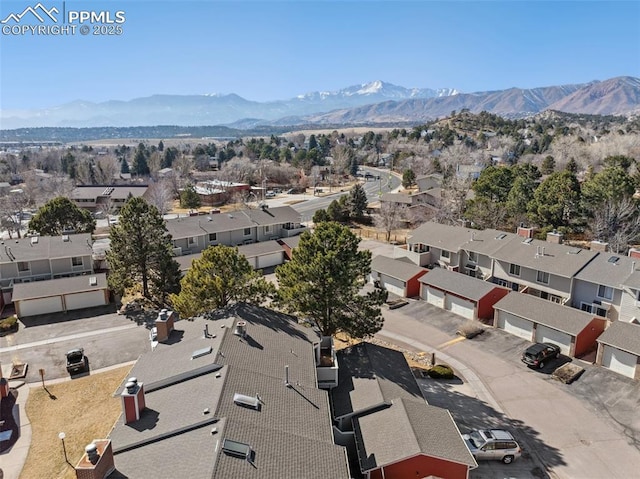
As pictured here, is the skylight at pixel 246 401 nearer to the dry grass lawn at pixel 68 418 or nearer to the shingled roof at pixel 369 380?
the shingled roof at pixel 369 380

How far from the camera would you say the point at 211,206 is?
99125 millimetres

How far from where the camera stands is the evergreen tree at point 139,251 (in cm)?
4041

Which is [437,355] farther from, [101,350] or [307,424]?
[101,350]

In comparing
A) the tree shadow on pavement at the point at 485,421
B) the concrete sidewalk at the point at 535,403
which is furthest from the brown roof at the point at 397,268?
the tree shadow on pavement at the point at 485,421

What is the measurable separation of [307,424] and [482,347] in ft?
72.9

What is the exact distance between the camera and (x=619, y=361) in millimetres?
31031

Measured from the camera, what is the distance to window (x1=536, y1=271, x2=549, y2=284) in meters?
40.9

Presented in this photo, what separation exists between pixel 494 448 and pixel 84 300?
38.6 metres

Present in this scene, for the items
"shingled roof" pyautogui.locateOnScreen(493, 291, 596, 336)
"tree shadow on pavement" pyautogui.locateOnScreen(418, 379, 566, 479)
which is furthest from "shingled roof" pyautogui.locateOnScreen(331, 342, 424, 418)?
"shingled roof" pyautogui.locateOnScreen(493, 291, 596, 336)

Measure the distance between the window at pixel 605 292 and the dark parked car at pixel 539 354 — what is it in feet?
24.4

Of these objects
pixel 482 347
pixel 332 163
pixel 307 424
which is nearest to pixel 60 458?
pixel 307 424

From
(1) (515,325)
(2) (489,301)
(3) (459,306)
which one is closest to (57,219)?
(3) (459,306)

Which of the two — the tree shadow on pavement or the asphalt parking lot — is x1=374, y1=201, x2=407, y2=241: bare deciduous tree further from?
the asphalt parking lot

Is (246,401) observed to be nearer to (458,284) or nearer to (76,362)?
(76,362)
